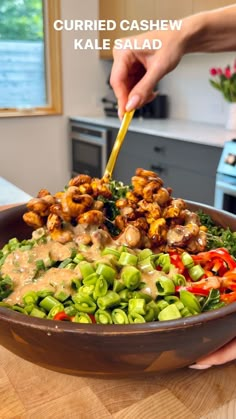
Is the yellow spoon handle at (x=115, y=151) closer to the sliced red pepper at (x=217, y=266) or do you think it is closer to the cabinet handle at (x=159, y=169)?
the sliced red pepper at (x=217, y=266)

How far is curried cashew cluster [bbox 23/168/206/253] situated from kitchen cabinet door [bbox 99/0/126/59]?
3.09 metres

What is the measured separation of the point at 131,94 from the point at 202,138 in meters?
1.63

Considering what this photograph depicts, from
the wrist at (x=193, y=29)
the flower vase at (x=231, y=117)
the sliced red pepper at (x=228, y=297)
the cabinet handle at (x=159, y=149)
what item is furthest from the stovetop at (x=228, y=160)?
the sliced red pepper at (x=228, y=297)

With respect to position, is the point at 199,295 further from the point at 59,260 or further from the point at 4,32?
the point at 4,32

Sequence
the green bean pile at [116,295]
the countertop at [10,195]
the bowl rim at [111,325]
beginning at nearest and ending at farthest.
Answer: the bowl rim at [111,325] → the green bean pile at [116,295] → the countertop at [10,195]

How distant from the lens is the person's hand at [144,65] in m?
1.09

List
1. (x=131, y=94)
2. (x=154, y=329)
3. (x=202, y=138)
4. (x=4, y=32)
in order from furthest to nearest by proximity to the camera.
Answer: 1. (x=4, y=32)
2. (x=202, y=138)
3. (x=131, y=94)
4. (x=154, y=329)

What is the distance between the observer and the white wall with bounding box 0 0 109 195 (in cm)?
368

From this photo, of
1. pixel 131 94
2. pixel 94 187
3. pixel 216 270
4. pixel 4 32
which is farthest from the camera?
pixel 4 32

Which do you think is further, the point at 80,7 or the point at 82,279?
the point at 80,7

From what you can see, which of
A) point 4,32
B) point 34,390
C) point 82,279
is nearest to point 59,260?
point 82,279

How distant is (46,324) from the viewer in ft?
1.65

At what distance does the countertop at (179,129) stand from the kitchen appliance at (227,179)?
0.45 ft

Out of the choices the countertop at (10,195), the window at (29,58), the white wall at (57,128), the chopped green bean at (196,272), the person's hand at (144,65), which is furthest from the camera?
the white wall at (57,128)
